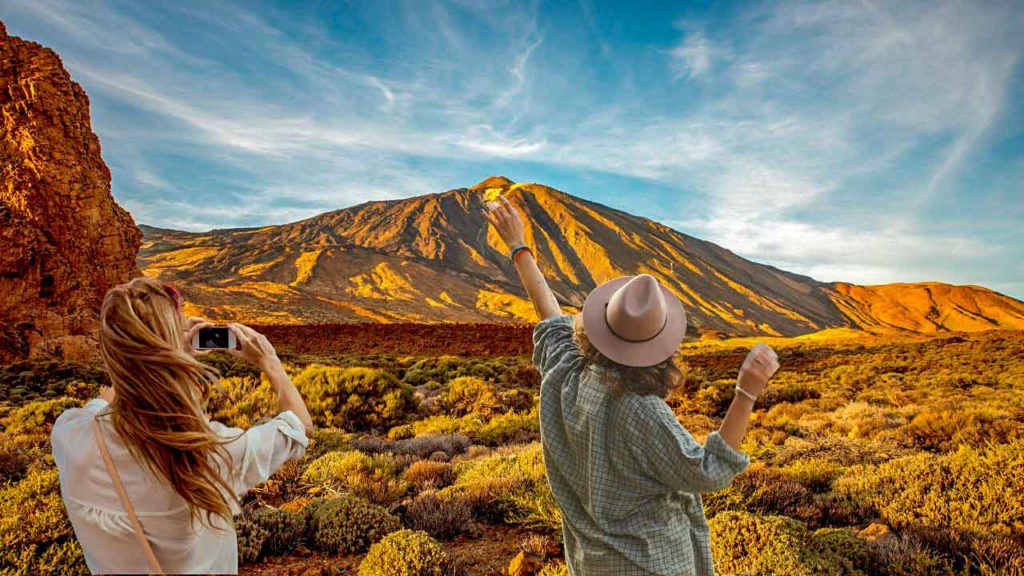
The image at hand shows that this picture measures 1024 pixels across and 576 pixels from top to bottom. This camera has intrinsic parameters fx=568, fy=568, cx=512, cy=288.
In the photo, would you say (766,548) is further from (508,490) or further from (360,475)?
(360,475)

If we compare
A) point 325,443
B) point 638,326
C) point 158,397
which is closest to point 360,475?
point 325,443

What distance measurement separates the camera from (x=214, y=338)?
1861mm

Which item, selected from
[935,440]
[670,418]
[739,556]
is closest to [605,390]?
[670,418]

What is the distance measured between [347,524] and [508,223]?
339cm

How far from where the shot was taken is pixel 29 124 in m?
17.1

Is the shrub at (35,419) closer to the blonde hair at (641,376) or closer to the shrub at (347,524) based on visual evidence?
the shrub at (347,524)

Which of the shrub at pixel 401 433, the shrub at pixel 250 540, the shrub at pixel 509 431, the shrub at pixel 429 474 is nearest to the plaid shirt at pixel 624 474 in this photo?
the shrub at pixel 250 540

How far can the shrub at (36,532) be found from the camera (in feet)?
12.8

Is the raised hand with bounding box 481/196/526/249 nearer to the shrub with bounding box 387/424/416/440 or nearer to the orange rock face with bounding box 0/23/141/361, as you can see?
the shrub with bounding box 387/424/416/440

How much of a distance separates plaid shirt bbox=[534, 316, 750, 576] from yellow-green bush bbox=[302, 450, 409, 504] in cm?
393

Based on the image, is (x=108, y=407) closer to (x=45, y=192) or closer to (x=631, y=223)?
(x=45, y=192)

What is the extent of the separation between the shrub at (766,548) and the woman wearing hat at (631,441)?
2.38 metres

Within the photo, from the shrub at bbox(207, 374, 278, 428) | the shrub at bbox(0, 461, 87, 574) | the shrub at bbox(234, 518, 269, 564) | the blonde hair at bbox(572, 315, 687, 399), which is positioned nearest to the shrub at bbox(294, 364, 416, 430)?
the shrub at bbox(207, 374, 278, 428)

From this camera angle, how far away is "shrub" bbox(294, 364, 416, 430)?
1034 centimetres
